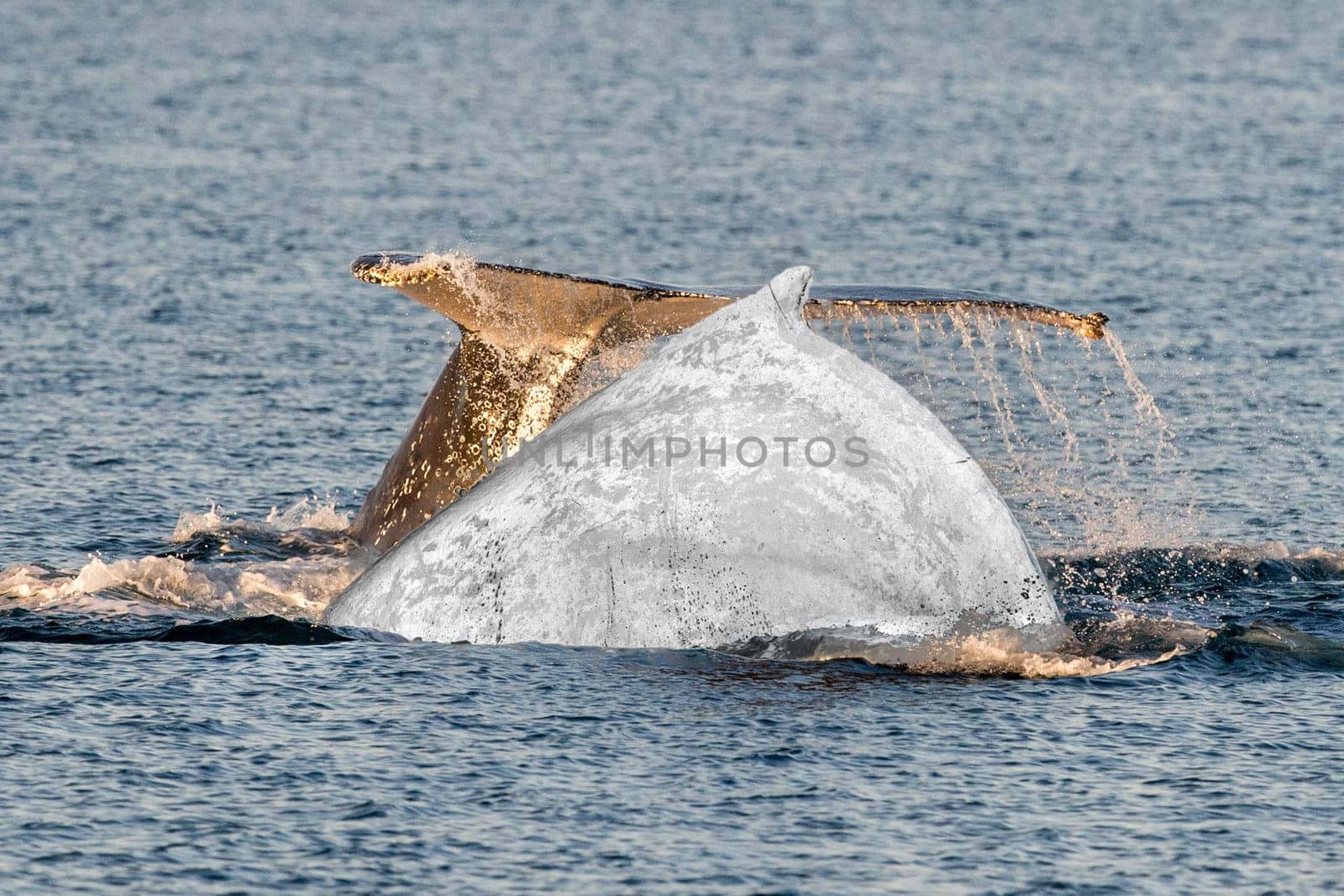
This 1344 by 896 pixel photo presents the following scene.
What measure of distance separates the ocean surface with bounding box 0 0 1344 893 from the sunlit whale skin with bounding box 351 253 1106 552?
40.1 inches

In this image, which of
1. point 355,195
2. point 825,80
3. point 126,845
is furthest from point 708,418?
point 825,80

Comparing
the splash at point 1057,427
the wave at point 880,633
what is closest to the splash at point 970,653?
the wave at point 880,633

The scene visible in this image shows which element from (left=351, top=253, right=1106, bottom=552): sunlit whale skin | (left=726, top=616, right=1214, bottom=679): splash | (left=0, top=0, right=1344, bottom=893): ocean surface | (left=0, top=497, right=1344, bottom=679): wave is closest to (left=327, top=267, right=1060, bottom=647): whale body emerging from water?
(left=726, top=616, right=1214, bottom=679): splash

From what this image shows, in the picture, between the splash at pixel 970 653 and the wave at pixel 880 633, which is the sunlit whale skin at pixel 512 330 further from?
the splash at pixel 970 653

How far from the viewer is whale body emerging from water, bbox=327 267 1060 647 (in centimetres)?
1192

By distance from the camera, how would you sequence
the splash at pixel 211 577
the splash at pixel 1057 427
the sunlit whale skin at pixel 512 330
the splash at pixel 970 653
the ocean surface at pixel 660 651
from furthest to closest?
the splash at pixel 1057 427, the splash at pixel 211 577, the sunlit whale skin at pixel 512 330, the splash at pixel 970 653, the ocean surface at pixel 660 651

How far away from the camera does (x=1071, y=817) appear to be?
11180mm

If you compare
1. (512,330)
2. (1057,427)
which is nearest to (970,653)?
(512,330)

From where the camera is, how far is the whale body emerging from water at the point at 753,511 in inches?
469

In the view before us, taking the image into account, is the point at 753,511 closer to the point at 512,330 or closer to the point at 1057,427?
the point at 512,330

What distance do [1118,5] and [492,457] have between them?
5678 cm

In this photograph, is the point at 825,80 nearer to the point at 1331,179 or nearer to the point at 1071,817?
the point at 1331,179

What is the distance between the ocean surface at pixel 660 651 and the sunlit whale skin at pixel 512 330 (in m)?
1.02

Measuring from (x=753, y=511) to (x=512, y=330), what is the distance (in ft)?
11.3
